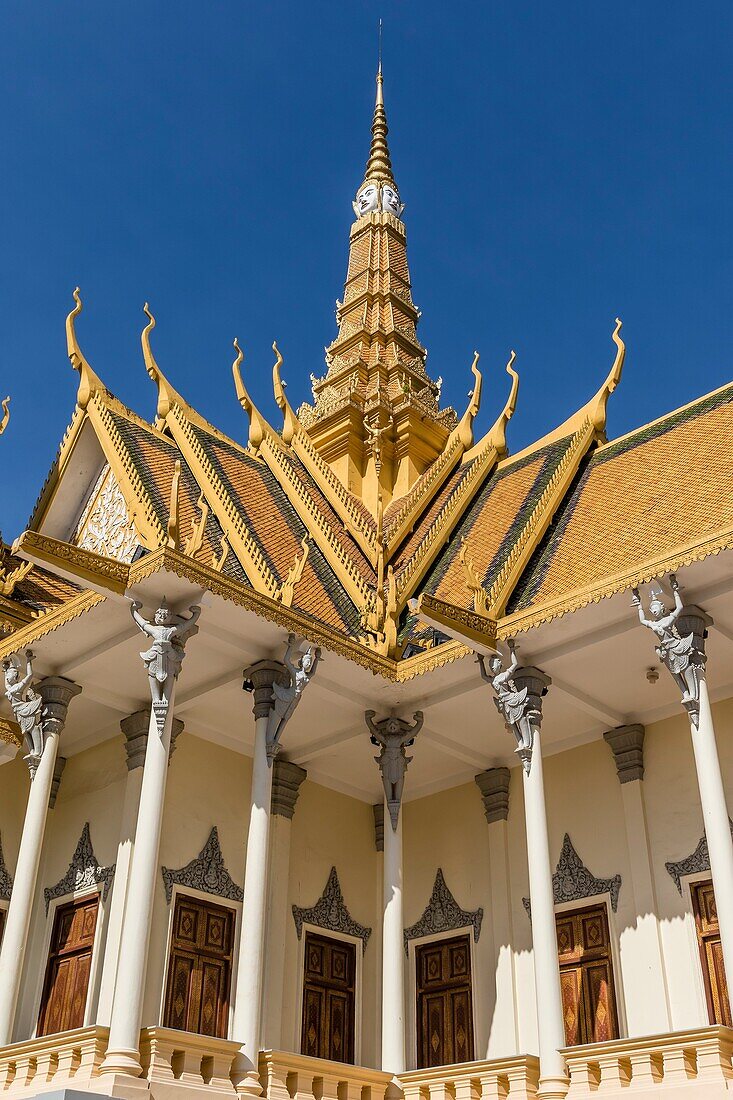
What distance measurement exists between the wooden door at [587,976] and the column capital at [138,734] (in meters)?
4.30

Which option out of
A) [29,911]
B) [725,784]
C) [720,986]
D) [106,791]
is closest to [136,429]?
[106,791]

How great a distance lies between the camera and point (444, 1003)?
12.2 m

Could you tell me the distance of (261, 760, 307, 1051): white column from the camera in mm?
11427

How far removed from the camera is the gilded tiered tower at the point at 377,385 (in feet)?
59.4

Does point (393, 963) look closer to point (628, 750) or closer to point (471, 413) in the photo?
point (628, 750)

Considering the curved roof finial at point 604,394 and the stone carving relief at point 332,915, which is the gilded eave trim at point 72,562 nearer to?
the stone carving relief at point 332,915

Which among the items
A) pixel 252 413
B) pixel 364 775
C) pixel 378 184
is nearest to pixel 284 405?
pixel 252 413

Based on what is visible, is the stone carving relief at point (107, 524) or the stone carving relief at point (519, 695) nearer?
the stone carving relief at point (519, 695)

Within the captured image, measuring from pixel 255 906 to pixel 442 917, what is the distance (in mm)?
3701

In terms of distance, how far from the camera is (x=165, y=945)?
11.0 metres

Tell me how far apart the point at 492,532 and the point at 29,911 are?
659cm

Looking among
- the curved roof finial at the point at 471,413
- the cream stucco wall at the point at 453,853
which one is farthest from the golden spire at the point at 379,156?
the cream stucco wall at the point at 453,853

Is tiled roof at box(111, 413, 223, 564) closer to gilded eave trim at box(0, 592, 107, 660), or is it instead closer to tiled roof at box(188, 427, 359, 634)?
tiled roof at box(188, 427, 359, 634)

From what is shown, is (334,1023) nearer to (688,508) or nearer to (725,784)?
(725,784)
